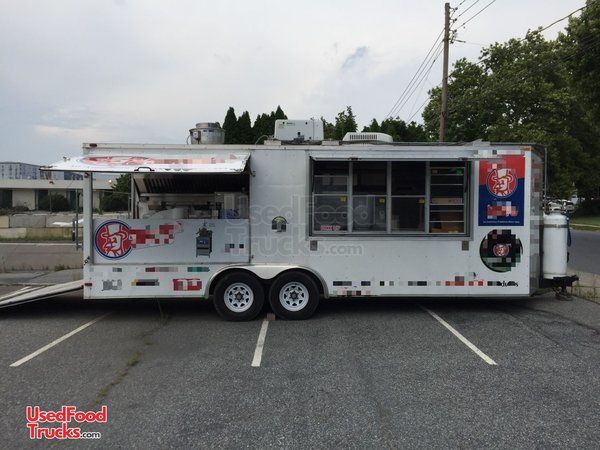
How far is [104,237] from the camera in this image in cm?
716

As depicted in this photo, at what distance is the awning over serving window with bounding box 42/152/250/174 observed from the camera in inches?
248

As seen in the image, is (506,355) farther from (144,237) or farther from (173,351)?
(144,237)

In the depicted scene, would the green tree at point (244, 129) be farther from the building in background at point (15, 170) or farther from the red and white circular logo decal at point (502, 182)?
the building in background at point (15, 170)

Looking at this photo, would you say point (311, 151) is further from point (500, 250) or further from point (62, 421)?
point (62, 421)

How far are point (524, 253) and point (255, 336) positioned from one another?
4.37 meters

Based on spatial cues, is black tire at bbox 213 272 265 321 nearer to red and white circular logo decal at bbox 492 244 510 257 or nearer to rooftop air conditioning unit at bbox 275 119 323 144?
rooftop air conditioning unit at bbox 275 119 323 144

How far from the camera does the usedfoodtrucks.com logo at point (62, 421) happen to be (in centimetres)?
377

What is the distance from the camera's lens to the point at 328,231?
7.38m

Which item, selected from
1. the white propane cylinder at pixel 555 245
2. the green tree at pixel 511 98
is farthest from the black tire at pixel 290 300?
the green tree at pixel 511 98

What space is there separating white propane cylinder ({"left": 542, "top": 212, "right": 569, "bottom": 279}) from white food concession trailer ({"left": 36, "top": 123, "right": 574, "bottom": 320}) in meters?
0.53

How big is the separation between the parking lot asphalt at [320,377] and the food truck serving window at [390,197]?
144 centimetres

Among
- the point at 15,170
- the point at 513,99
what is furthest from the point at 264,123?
the point at 15,170

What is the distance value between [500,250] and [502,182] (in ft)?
3.48

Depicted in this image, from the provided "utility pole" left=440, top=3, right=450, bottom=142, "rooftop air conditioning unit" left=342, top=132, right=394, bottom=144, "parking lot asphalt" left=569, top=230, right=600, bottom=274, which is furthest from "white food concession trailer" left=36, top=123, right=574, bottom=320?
"utility pole" left=440, top=3, right=450, bottom=142
